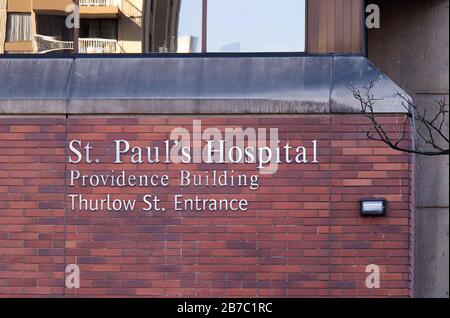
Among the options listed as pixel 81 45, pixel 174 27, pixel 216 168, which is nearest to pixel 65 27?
pixel 81 45

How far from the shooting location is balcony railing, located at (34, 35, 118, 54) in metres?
10.3

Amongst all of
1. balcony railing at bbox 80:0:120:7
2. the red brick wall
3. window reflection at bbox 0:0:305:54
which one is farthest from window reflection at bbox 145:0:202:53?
the red brick wall

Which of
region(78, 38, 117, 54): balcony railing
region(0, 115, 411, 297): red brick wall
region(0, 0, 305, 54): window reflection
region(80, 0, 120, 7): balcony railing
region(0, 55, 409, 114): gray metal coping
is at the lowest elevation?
region(0, 115, 411, 297): red brick wall

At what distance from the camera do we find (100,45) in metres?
10.3

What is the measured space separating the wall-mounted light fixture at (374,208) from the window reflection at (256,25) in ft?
5.12

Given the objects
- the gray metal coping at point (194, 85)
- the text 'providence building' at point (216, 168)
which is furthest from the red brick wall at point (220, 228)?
the gray metal coping at point (194, 85)

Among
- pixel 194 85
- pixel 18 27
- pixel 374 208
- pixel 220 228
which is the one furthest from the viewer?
pixel 18 27

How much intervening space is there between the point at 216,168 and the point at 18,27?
7.76 ft

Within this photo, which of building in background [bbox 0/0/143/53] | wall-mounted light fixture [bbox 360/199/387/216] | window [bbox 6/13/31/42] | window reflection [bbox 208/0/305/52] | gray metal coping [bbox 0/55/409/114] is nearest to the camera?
wall-mounted light fixture [bbox 360/199/387/216]

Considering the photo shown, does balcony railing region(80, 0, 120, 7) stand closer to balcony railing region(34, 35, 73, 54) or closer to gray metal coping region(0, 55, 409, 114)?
balcony railing region(34, 35, 73, 54)

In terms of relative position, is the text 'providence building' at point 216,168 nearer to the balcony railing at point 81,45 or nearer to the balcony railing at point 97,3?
the balcony railing at point 81,45

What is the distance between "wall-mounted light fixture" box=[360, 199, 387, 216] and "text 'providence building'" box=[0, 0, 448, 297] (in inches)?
0.5

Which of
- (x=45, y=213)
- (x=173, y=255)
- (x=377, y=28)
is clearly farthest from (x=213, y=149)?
(x=377, y=28)

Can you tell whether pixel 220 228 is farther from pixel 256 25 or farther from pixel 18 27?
pixel 18 27
